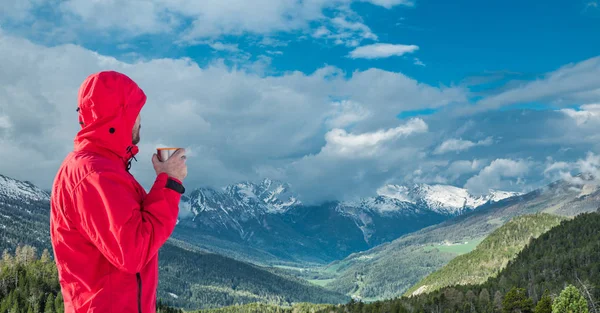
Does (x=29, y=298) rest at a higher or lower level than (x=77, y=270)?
lower

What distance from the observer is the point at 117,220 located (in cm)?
495

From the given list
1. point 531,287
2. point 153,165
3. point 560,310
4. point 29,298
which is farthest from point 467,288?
point 153,165

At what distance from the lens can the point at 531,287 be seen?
181 m

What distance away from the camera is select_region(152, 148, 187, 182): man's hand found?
5.73 metres

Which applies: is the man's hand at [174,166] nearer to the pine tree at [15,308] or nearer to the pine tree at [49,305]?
the pine tree at [49,305]

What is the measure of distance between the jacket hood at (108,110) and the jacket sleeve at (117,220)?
0.64 m

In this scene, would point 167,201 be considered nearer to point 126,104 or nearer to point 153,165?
point 153,165

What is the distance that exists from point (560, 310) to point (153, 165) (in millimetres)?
85163

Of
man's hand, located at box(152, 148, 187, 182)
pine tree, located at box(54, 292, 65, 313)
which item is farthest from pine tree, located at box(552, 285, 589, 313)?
pine tree, located at box(54, 292, 65, 313)

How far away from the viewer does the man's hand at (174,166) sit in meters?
5.73

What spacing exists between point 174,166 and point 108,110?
3.05ft

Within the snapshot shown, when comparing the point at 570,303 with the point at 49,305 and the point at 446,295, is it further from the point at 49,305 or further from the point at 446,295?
the point at 49,305

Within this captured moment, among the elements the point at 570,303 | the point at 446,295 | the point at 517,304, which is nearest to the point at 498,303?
the point at 446,295

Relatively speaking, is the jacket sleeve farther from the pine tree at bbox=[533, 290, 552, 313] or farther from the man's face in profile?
the pine tree at bbox=[533, 290, 552, 313]
